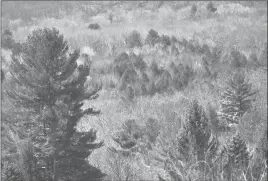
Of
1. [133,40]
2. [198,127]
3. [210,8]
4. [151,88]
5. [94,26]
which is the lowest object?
[198,127]

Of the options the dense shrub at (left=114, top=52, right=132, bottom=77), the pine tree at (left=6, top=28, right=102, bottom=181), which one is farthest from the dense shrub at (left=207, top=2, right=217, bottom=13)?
the pine tree at (left=6, top=28, right=102, bottom=181)

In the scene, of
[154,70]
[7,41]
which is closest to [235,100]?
[154,70]

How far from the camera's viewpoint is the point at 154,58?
99.5 feet

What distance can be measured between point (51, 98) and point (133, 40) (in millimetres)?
21151

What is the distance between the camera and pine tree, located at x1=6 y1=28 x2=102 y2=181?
38.7ft

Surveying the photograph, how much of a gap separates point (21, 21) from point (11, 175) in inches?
1247

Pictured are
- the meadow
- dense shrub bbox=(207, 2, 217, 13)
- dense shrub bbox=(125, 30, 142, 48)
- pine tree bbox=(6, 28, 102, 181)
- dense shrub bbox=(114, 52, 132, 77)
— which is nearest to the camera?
pine tree bbox=(6, 28, 102, 181)

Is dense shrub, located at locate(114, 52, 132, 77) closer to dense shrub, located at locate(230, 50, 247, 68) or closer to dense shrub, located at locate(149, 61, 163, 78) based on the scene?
dense shrub, located at locate(149, 61, 163, 78)

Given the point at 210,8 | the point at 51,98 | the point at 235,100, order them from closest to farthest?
1. the point at 51,98
2. the point at 235,100
3. the point at 210,8

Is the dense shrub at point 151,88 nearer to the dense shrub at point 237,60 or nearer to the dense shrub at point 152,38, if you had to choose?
the dense shrub at point 237,60

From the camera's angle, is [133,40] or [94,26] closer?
[133,40]

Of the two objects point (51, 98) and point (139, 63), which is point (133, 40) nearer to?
point (139, 63)

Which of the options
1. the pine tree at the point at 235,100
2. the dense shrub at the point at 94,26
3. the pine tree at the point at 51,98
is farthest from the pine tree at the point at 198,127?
the dense shrub at the point at 94,26

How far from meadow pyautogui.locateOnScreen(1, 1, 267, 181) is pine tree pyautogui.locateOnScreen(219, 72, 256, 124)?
564mm
